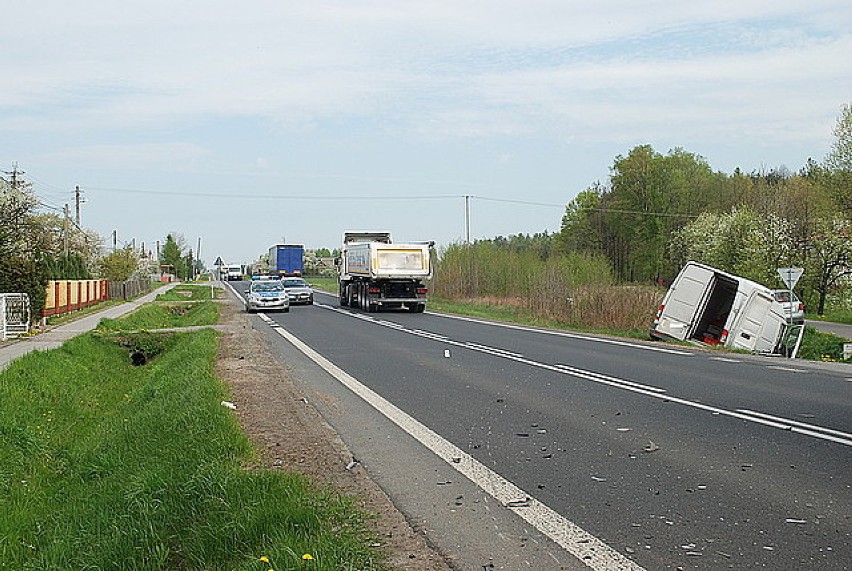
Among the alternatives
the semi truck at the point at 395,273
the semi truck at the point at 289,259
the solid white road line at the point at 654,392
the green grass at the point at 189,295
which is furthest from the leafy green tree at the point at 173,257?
the solid white road line at the point at 654,392

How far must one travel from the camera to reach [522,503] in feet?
22.1

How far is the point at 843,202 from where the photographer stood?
156ft

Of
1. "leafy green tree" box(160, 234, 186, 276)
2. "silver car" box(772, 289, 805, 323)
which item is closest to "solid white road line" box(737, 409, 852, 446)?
"silver car" box(772, 289, 805, 323)

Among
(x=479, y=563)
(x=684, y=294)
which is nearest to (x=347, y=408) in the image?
(x=479, y=563)

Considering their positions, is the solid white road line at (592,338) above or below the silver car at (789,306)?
below

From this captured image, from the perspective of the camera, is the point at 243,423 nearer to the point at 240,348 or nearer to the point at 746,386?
the point at 746,386

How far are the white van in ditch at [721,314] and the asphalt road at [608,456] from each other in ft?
22.3

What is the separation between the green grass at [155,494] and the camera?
5.93 m

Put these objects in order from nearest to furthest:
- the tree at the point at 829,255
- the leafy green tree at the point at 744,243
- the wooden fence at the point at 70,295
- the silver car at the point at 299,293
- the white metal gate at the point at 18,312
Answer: the white metal gate at the point at 18,312 → the wooden fence at the point at 70,295 → the tree at the point at 829,255 → the silver car at the point at 299,293 → the leafy green tree at the point at 744,243

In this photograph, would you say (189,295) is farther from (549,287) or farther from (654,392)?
(654,392)

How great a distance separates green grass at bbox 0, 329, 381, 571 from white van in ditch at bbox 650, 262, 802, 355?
14.8 metres

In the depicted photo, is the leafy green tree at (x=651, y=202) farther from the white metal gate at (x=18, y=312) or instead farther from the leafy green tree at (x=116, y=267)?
the white metal gate at (x=18, y=312)

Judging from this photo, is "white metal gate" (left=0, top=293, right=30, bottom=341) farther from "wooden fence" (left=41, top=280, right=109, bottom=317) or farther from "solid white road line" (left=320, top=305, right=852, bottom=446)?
"solid white road line" (left=320, top=305, right=852, bottom=446)

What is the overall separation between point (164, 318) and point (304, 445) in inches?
1390
